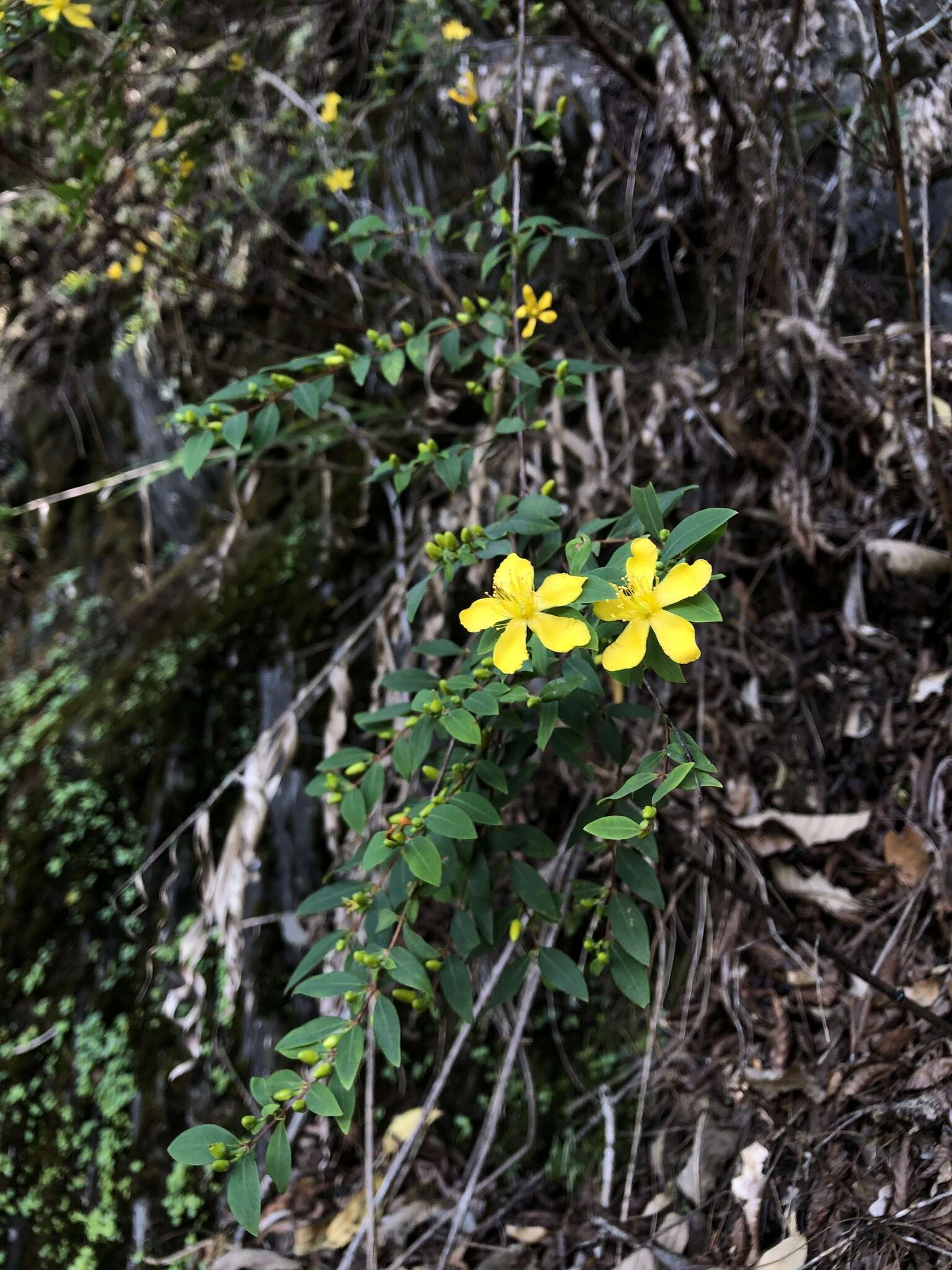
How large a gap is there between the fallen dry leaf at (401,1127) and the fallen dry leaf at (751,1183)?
0.58 metres

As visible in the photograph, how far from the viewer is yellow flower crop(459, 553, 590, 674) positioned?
2.66 feet

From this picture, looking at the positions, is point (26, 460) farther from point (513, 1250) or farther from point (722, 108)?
point (513, 1250)

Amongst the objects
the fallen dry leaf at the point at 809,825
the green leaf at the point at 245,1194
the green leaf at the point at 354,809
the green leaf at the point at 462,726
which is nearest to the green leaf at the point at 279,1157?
the green leaf at the point at 245,1194

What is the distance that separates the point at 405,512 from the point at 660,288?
99 cm

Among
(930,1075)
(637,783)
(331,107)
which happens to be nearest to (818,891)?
(930,1075)

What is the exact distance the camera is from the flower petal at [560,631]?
80cm

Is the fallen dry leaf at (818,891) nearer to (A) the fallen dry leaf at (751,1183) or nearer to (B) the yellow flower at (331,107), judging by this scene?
(A) the fallen dry leaf at (751,1183)

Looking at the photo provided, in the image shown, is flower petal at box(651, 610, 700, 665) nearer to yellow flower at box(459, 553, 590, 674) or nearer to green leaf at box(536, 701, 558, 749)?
yellow flower at box(459, 553, 590, 674)

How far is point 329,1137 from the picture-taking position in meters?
1.58

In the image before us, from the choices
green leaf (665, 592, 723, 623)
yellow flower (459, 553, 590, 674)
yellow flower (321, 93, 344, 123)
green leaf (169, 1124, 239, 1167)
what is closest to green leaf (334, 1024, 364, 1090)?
green leaf (169, 1124, 239, 1167)

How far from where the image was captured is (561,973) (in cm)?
108

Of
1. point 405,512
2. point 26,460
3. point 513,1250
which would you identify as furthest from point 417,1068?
point 26,460

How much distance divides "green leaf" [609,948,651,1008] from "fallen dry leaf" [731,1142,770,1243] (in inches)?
16.4

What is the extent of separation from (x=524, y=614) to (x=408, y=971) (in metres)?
0.45
